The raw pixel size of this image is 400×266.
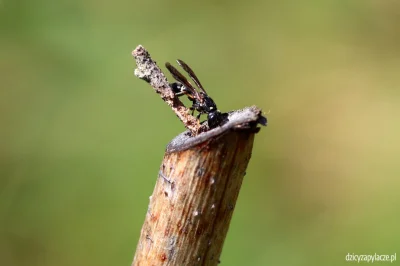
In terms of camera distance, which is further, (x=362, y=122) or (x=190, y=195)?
(x=362, y=122)

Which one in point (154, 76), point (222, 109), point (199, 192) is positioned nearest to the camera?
point (199, 192)

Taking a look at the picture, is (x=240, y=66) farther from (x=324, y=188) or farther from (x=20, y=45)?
(x=20, y=45)

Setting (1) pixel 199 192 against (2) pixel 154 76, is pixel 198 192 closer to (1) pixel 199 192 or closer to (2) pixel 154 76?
(1) pixel 199 192

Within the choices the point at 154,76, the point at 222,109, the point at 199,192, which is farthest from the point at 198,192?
the point at 222,109

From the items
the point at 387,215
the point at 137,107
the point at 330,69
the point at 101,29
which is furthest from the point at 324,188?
the point at 101,29

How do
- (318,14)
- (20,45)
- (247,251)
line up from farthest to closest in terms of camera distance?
(318,14) < (20,45) < (247,251)

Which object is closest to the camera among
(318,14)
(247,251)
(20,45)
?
(247,251)
